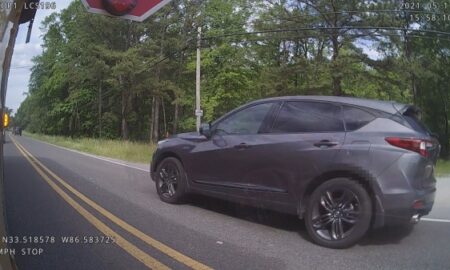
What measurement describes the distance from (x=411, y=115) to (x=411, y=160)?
57 cm

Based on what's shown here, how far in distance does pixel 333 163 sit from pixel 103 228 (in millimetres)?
2648

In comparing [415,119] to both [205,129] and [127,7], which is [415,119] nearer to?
[205,129]

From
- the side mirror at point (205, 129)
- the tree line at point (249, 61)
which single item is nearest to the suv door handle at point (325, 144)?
the tree line at point (249, 61)

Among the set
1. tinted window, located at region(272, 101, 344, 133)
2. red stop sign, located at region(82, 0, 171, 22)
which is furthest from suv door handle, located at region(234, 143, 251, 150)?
red stop sign, located at region(82, 0, 171, 22)

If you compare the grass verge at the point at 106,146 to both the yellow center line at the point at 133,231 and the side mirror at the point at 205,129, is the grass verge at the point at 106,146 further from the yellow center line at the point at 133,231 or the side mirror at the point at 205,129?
the side mirror at the point at 205,129

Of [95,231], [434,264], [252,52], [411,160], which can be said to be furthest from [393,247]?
[95,231]

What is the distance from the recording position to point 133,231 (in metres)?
5.32

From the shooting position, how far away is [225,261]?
4.53m

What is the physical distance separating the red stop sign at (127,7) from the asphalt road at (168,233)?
4.78ft

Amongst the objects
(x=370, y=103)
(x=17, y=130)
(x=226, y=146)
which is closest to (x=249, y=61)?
(x=226, y=146)

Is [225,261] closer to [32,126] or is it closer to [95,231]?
[95,231]

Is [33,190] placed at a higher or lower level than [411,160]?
lower

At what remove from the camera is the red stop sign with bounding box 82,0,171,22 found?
3.84m

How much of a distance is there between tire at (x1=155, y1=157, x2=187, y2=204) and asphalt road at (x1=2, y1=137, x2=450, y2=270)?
6.6 inches
